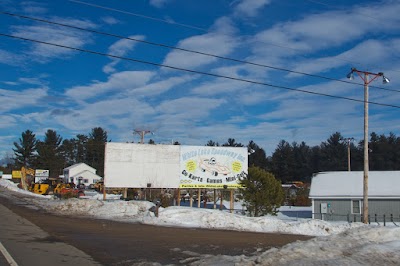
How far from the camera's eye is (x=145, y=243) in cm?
1565

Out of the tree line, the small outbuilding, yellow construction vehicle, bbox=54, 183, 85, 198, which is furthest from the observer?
the tree line

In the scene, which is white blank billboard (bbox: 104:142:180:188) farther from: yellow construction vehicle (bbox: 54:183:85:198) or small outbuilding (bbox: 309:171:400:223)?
small outbuilding (bbox: 309:171:400:223)

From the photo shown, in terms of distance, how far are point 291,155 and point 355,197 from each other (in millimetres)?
76604

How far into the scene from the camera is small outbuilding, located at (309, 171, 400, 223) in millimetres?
39312

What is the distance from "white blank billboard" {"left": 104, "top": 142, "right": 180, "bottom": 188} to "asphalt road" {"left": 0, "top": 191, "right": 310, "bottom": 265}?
17.3 meters

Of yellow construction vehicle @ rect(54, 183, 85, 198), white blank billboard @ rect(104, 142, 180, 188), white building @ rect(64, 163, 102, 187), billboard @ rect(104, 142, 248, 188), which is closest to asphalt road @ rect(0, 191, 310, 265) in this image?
white blank billboard @ rect(104, 142, 180, 188)

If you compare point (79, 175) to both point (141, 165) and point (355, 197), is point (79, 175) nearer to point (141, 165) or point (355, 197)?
point (141, 165)

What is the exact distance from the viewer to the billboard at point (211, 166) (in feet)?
133

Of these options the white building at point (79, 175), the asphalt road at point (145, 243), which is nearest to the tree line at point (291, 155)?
the white building at point (79, 175)

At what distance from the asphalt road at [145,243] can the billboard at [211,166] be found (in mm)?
19194

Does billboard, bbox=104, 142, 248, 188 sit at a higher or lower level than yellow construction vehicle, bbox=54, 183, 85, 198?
higher

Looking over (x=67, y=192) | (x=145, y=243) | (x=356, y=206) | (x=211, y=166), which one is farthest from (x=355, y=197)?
(x=67, y=192)

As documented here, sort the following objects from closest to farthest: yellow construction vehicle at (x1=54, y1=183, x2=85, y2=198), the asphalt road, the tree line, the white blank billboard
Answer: the asphalt road
the white blank billboard
yellow construction vehicle at (x1=54, y1=183, x2=85, y2=198)
the tree line

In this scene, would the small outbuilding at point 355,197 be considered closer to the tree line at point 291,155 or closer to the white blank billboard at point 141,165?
the white blank billboard at point 141,165
